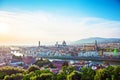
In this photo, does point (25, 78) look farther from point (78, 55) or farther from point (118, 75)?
point (78, 55)

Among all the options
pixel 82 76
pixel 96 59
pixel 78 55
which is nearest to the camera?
pixel 82 76

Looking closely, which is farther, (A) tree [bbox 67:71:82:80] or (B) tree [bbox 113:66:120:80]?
(A) tree [bbox 67:71:82:80]

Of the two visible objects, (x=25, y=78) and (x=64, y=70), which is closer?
(x=25, y=78)

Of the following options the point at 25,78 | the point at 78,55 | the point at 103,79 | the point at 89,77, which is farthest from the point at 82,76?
the point at 78,55

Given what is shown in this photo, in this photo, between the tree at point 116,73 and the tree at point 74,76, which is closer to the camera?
the tree at point 116,73

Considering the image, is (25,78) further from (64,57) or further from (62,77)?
(64,57)

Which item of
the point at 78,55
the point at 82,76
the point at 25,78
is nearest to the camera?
the point at 25,78

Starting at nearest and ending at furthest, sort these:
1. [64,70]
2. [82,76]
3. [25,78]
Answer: [25,78], [82,76], [64,70]

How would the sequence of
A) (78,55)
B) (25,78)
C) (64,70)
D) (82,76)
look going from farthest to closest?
(78,55) → (64,70) → (82,76) → (25,78)

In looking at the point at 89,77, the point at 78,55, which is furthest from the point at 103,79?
the point at 78,55
